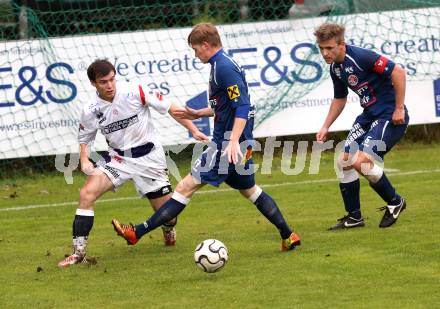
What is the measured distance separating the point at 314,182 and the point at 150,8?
413cm

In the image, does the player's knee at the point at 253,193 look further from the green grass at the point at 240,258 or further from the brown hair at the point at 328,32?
the brown hair at the point at 328,32

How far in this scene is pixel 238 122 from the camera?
7844 mm

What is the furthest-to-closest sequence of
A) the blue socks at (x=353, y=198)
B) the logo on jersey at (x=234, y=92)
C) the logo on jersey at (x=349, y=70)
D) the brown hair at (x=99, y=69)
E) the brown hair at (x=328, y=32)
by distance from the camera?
1. the blue socks at (x=353, y=198)
2. the logo on jersey at (x=349, y=70)
3. the brown hair at (x=328, y=32)
4. the brown hair at (x=99, y=69)
5. the logo on jersey at (x=234, y=92)

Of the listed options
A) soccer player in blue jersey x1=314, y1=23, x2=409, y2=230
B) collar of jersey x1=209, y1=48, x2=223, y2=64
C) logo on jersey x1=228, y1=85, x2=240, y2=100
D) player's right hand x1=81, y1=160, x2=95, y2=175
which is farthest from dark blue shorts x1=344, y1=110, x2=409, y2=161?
player's right hand x1=81, y1=160, x2=95, y2=175

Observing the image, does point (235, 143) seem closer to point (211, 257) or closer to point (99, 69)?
point (211, 257)

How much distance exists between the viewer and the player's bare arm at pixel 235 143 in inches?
303

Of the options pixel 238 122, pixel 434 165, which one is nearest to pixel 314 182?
pixel 434 165

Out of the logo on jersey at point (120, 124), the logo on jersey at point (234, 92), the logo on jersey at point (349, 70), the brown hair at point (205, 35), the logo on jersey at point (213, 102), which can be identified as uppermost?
the brown hair at point (205, 35)

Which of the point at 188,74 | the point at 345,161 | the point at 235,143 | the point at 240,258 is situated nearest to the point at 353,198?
the point at 345,161

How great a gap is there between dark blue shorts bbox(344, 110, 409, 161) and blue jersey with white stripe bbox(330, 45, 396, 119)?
83 millimetres

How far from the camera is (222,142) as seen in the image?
8.14 metres

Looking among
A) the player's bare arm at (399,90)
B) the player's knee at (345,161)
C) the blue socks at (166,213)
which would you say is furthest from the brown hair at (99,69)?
the player's bare arm at (399,90)

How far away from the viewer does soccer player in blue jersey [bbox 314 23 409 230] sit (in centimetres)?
885

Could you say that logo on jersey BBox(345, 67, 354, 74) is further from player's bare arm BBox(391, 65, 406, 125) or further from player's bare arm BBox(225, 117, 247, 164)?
player's bare arm BBox(225, 117, 247, 164)
